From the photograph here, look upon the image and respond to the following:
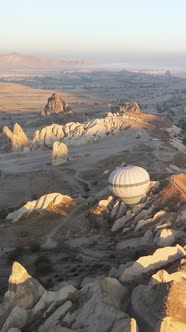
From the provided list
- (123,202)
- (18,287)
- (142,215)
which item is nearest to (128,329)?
(18,287)

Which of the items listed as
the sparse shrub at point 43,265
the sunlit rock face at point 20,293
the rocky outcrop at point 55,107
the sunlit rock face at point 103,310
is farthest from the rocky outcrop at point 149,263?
the rocky outcrop at point 55,107

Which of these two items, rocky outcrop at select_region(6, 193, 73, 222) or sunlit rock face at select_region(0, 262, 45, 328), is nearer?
sunlit rock face at select_region(0, 262, 45, 328)

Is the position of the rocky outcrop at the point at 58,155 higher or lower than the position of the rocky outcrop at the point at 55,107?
higher

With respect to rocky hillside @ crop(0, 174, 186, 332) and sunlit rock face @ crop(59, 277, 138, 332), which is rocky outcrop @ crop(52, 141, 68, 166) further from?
sunlit rock face @ crop(59, 277, 138, 332)

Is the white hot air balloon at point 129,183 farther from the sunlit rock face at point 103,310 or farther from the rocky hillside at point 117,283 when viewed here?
the sunlit rock face at point 103,310

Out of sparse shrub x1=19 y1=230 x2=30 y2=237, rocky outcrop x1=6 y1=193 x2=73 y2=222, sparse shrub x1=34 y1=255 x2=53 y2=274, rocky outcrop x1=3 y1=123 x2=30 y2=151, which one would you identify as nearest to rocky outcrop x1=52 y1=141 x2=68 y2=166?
rocky outcrop x1=3 y1=123 x2=30 y2=151

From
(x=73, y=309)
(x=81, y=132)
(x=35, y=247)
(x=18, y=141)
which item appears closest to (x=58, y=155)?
(x=81, y=132)
